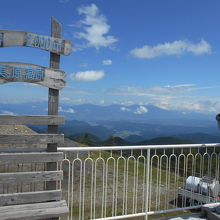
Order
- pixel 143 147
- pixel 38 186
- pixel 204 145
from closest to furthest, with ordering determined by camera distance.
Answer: pixel 143 147
pixel 204 145
pixel 38 186

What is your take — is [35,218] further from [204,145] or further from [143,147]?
[204,145]

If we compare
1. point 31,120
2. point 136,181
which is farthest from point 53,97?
point 136,181

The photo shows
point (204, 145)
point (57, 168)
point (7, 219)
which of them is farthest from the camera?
point (204, 145)

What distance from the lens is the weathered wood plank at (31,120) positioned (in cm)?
320

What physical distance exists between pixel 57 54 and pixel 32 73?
1.45ft

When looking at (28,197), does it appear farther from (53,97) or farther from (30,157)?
(53,97)

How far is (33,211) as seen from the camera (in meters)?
3.21

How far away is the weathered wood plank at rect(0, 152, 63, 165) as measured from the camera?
3.23 m

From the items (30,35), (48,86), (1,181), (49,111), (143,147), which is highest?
(30,35)

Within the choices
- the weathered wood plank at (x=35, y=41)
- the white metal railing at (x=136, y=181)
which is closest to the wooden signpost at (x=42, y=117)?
the weathered wood plank at (x=35, y=41)

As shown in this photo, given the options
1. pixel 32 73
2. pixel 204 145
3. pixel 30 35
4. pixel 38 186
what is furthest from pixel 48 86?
pixel 38 186

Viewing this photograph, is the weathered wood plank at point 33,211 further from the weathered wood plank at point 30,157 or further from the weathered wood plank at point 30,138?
the weathered wood plank at point 30,138

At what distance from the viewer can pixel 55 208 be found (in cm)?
334

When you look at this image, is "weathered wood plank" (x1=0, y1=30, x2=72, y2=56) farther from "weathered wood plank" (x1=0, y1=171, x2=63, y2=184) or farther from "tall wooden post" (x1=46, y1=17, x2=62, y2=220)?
"weathered wood plank" (x1=0, y1=171, x2=63, y2=184)
